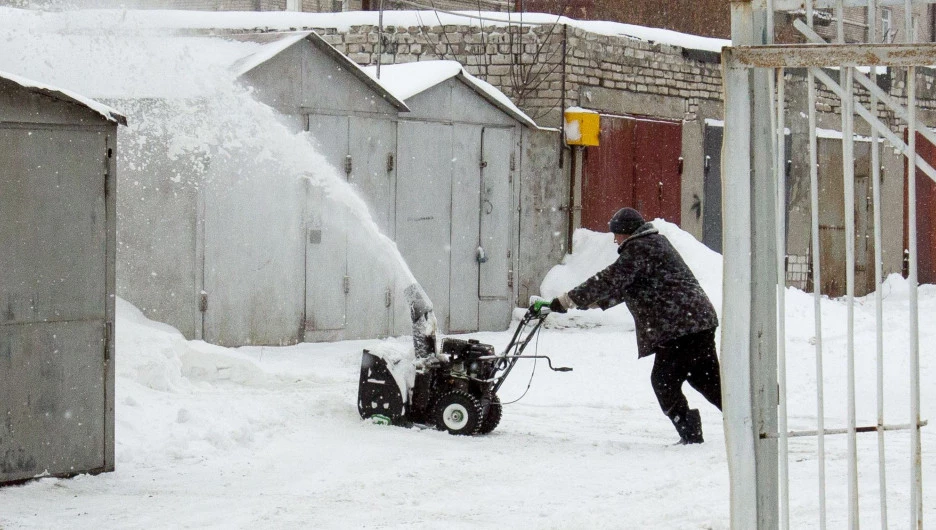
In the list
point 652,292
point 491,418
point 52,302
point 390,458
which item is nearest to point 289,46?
point 491,418

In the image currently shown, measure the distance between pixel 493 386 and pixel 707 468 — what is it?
5.84 ft

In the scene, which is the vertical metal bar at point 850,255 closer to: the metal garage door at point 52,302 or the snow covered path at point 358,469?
the snow covered path at point 358,469

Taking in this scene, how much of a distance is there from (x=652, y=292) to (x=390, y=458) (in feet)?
6.75

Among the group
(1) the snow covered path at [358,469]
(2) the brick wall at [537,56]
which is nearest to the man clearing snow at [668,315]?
(1) the snow covered path at [358,469]

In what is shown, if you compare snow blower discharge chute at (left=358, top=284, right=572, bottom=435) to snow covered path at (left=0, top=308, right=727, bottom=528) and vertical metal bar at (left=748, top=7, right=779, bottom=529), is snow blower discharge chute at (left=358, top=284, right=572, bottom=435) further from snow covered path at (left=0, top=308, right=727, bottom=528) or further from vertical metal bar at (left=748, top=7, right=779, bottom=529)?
vertical metal bar at (left=748, top=7, right=779, bottom=529)

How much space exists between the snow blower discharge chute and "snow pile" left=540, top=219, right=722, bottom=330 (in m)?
6.61

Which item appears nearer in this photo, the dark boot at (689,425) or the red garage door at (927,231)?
the dark boot at (689,425)

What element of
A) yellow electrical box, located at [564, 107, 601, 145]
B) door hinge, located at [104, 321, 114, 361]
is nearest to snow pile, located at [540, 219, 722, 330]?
yellow electrical box, located at [564, 107, 601, 145]

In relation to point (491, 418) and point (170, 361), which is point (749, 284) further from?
point (170, 361)

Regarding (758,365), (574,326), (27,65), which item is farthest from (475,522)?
(574,326)

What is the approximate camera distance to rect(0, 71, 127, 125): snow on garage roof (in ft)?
21.9

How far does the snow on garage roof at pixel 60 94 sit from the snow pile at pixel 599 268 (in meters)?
9.15

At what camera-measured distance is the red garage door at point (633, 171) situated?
17.2m

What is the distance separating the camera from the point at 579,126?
54.3 ft
